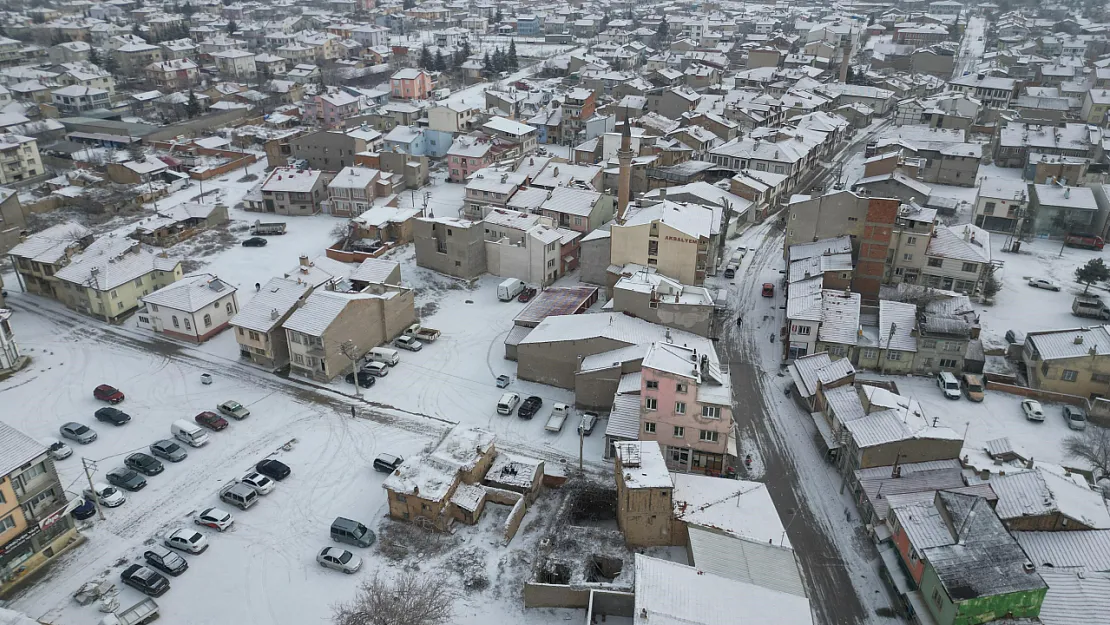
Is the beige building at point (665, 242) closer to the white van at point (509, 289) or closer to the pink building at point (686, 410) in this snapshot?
the white van at point (509, 289)

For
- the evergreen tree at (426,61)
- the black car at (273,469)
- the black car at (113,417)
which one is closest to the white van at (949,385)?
the black car at (273,469)

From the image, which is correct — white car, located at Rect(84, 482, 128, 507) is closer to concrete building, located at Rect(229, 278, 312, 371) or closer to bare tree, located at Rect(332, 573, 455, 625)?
concrete building, located at Rect(229, 278, 312, 371)

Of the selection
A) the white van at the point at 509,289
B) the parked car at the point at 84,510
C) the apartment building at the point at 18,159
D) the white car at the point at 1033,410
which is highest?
the apartment building at the point at 18,159

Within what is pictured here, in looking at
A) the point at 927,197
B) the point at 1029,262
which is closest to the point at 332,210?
the point at 927,197

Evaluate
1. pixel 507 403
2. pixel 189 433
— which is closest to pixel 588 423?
pixel 507 403

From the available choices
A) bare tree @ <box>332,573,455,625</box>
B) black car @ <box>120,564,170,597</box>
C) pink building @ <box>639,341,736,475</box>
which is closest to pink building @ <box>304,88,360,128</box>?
pink building @ <box>639,341,736,475</box>

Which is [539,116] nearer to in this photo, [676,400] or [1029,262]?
[1029,262]
